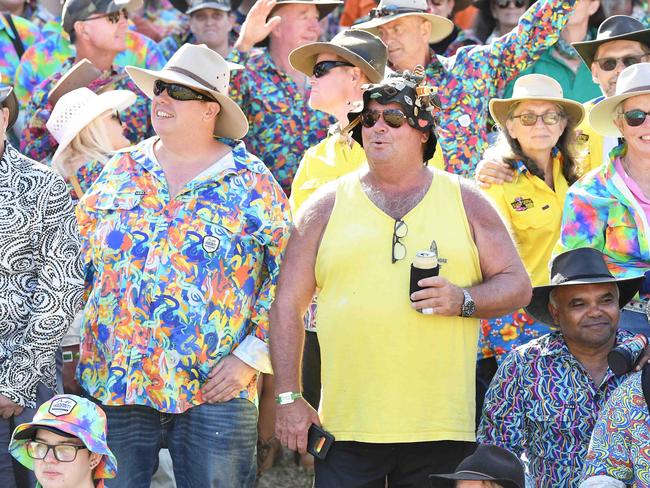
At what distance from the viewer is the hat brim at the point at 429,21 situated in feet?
24.2

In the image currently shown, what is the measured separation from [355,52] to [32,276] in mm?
1998

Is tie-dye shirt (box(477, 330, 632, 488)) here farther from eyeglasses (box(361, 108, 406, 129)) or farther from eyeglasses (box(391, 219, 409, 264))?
eyeglasses (box(361, 108, 406, 129))

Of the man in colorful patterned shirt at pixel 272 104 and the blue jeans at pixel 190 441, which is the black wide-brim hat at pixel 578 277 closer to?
the blue jeans at pixel 190 441

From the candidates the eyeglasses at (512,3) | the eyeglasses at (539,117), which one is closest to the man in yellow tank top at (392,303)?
the eyeglasses at (539,117)

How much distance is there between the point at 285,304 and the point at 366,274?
0.37 m

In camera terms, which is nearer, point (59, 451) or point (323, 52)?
point (59, 451)

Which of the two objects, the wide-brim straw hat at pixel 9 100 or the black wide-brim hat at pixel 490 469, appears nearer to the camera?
the black wide-brim hat at pixel 490 469

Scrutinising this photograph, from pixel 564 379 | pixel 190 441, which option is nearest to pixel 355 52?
pixel 564 379

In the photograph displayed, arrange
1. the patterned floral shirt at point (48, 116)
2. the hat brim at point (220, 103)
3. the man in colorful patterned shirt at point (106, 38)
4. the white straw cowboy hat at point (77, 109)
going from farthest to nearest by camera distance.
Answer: the man in colorful patterned shirt at point (106, 38) < the patterned floral shirt at point (48, 116) < the white straw cowboy hat at point (77, 109) < the hat brim at point (220, 103)

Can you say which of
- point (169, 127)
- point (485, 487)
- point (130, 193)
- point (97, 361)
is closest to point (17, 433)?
point (97, 361)

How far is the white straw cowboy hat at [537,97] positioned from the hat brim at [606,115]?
1.24 feet

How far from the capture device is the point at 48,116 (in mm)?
7137

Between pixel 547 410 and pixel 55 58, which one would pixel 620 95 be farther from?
pixel 55 58

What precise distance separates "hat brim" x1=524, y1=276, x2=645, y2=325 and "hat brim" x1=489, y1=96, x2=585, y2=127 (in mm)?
1262
